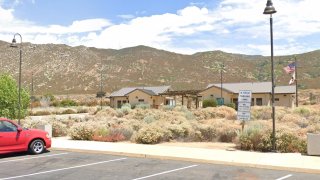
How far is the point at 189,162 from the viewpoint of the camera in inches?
582

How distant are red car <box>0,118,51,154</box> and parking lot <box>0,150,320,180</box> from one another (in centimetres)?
46

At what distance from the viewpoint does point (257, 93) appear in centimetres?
6788

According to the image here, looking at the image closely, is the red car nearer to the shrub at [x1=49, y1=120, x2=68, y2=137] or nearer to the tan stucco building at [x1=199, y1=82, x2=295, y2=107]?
the shrub at [x1=49, y1=120, x2=68, y2=137]

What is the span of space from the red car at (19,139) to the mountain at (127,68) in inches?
4557

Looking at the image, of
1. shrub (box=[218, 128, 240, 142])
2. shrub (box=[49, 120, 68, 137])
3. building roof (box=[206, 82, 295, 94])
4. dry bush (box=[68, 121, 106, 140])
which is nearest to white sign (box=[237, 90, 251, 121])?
shrub (box=[218, 128, 240, 142])

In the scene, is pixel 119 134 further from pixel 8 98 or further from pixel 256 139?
pixel 8 98

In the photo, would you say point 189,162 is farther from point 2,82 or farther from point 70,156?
point 2,82

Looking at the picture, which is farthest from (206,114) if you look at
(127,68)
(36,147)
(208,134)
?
(127,68)

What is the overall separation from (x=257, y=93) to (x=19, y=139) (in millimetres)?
55269

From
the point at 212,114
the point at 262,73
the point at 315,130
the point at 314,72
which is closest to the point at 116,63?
the point at 262,73

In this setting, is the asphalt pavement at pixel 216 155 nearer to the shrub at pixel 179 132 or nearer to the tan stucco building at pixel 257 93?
the shrub at pixel 179 132

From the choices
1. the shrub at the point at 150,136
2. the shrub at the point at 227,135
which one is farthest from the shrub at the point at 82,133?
the shrub at the point at 227,135

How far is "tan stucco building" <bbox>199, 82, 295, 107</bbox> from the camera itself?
2618 inches

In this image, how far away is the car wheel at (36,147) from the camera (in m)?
17.1
